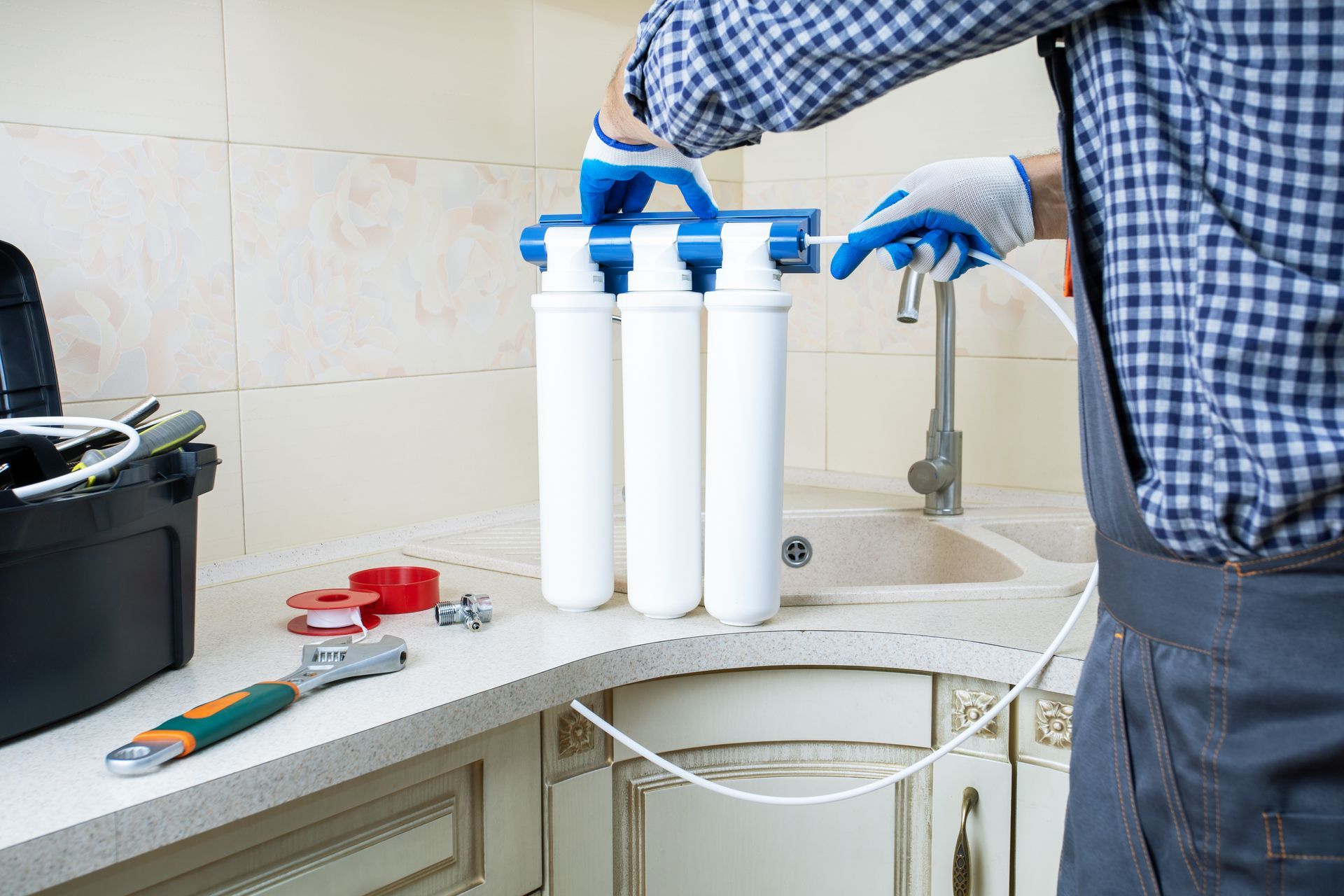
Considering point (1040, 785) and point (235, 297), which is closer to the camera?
point (1040, 785)

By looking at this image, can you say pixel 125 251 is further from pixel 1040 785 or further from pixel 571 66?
pixel 1040 785

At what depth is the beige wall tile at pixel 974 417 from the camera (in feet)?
5.25

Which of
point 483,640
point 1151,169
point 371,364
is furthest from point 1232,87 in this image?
point 371,364

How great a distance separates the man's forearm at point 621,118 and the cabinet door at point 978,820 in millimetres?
615

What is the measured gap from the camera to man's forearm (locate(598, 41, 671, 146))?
0.83m

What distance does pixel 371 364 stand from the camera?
1.38 meters

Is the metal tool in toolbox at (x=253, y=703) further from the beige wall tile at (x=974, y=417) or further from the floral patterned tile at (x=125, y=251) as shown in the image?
the beige wall tile at (x=974, y=417)

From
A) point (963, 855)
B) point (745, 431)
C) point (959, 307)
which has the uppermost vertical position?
point (959, 307)

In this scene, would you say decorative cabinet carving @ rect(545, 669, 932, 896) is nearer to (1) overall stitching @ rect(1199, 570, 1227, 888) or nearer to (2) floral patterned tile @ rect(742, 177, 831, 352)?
(1) overall stitching @ rect(1199, 570, 1227, 888)

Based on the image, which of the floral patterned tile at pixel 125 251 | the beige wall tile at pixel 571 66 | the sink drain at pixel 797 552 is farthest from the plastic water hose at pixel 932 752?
the beige wall tile at pixel 571 66

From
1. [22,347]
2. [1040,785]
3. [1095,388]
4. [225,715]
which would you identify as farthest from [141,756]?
[1040,785]

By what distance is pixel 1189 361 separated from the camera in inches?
24.9

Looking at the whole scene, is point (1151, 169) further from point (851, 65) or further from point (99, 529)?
point (99, 529)

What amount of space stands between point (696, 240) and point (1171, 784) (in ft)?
1.89
